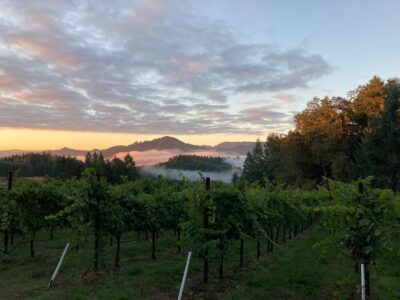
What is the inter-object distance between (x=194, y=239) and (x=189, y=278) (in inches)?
65.3

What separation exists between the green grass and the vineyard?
3 cm

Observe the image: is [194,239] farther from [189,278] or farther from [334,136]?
[334,136]

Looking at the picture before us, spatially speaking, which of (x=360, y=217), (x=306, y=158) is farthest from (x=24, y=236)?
(x=306, y=158)

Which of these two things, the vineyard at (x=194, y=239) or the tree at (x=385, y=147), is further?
the tree at (x=385, y=147)

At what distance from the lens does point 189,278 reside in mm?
10586

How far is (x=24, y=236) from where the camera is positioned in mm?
13391

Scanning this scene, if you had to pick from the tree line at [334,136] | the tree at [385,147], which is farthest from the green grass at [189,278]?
the tree line at [334,136]

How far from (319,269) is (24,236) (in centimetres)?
1025

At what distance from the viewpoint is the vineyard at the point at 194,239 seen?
8.09 meters

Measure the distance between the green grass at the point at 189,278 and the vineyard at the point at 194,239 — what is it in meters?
0.03

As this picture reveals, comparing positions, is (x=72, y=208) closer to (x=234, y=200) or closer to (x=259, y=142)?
(x=234, y=200)

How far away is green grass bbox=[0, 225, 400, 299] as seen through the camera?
8953 mm

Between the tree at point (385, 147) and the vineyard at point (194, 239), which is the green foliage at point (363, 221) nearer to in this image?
the vineyard at point (194, 239)

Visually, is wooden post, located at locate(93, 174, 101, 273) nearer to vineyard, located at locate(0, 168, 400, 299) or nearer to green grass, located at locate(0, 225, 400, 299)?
vineyard, located at locate(0, 168, 400, 299)
